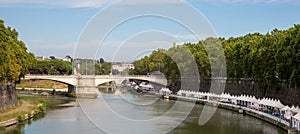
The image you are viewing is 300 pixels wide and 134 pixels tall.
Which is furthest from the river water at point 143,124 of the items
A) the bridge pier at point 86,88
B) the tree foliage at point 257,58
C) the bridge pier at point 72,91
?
the bridge pier at point 72,91

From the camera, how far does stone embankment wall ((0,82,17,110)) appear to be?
38331 mm

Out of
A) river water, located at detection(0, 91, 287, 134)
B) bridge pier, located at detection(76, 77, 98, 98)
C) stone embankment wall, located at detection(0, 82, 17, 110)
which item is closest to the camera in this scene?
river water, located at detection(0, 91, 287, 134)

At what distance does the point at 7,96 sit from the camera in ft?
135

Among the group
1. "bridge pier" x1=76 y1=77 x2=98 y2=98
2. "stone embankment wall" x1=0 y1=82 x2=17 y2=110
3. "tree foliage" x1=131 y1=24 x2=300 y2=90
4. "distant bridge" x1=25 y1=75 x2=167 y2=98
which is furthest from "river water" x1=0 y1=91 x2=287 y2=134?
"bridge pier" x1=76 y1=77 x2=98 y2=98

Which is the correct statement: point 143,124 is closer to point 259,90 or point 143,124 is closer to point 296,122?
point 296,122

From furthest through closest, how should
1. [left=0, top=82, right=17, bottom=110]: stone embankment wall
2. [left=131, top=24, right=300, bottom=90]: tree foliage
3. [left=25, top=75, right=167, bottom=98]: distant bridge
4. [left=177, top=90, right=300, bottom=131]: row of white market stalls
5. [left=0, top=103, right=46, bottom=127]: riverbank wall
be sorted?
[left=25, top=75, right=167, bottom=98]: distant bridge
[left=0, top=82, right=17, bottom=110]: stone embankment wall
[left=131, top=24, right=300, bottom=90]: tree foliage
[left=0, top=103, right=46, bottom=127]: riverbank wall
[left=177, top=90, right=300, bottom=131]: row of white market stalls

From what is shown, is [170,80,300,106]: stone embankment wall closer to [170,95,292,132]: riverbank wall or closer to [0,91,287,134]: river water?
[170,95,292,132]: riverbank wall

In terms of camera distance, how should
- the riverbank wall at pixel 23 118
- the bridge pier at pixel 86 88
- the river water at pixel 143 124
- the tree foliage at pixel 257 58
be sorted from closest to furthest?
the riverbank wall at pixel 23 118
the river water at pixel 143 124
the tree foliage at pixel 257 58
the bridge pier at pixel 86 88

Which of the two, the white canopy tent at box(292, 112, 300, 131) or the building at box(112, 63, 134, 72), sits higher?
the building at box(112, 63, 134, 72)

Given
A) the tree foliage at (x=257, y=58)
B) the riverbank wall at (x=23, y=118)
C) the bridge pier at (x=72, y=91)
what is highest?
the tree foliage at (x=257, y=58)

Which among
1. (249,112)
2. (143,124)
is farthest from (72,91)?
(143,124)

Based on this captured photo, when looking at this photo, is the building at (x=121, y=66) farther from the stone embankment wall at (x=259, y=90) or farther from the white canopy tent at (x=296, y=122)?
the white canopy tent at (x=296, y=122)

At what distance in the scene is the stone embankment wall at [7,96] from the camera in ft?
126

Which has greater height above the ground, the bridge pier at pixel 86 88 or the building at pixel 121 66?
the building at pixel 121 66
